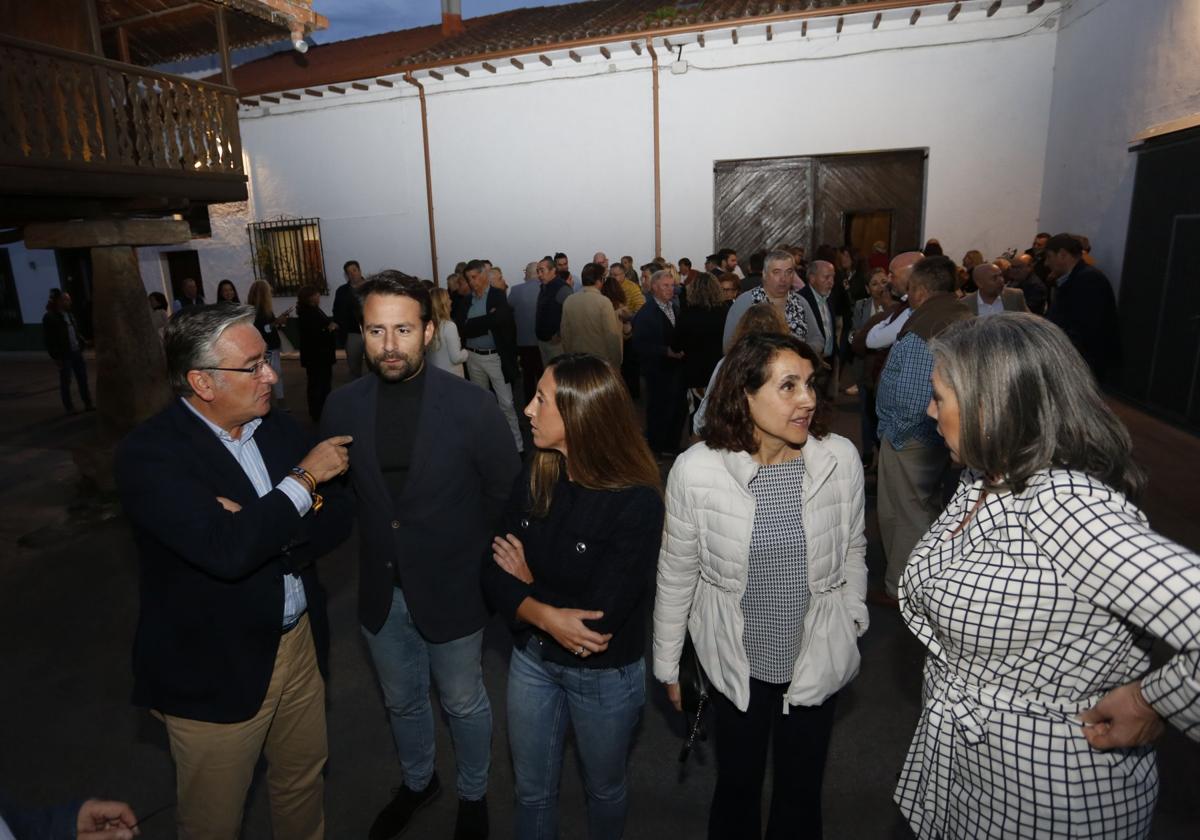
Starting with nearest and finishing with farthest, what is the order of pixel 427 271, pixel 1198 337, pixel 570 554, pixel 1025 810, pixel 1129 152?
pixel 1025 810
pixel 570 554
pixel 1198 337
pixel 1129 152
pixel 427 271

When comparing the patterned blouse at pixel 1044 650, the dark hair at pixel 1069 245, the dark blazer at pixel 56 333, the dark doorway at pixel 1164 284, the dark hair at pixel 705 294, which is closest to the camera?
the patterned blouse at pixel 1044 650

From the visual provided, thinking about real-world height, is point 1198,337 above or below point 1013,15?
below

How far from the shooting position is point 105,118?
6.68 meters

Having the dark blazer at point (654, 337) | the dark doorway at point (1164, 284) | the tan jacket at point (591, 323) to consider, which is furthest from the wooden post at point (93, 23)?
the dark doorway at point (1164, 284)

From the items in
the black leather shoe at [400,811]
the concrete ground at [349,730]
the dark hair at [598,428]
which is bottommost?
the concrete ground at [349,730]

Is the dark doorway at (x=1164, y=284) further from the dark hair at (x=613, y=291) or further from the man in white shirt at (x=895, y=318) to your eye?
the dark hair at (x=613, y=291)

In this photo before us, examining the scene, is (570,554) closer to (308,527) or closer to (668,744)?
(308,527)

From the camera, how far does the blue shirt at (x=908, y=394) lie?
152 inches

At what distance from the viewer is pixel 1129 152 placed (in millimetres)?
9094

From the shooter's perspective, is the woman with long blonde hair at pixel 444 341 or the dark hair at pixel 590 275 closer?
the woman with long blonde hair at pixel 444 341

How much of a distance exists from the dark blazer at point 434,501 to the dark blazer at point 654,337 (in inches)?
183

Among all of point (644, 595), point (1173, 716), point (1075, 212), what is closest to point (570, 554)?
point (644, 595)

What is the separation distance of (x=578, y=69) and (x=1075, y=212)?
873 centimetres

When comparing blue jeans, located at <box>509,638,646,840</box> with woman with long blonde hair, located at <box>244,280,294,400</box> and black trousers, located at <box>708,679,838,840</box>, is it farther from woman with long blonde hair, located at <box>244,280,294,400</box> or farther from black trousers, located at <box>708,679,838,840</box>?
woman with long blonde hair, located at <box>244,280,294,400</box>
